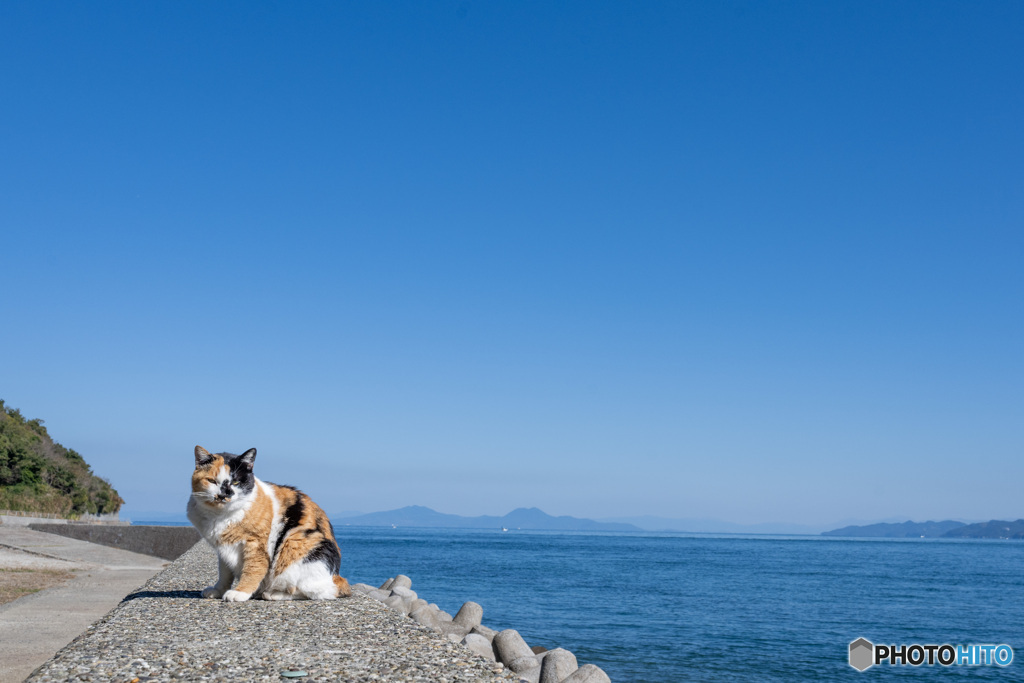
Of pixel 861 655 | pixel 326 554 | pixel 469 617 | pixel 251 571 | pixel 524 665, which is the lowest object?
pixel 861 655

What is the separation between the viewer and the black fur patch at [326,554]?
279 inches

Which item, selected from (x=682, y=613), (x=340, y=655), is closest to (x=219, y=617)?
(x=340, y=655)

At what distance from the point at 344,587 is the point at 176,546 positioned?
16.4 m

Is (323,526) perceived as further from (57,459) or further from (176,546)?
(57,459)

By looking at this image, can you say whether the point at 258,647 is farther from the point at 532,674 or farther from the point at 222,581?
the point at 532,674

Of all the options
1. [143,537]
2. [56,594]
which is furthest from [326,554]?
[143,537]

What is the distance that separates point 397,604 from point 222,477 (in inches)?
281

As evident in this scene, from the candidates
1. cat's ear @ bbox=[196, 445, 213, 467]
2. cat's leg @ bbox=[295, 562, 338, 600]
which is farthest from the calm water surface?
cat's ear @ bbox=[196, 445, 213, 467]

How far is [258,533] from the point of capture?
6.76m

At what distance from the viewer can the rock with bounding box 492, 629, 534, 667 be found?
901cm

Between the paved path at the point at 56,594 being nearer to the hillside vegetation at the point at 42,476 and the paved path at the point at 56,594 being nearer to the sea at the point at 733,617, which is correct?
the sea at the point at 733,617

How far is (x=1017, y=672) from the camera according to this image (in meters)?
15.5

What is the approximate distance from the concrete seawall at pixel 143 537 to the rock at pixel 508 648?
15004mm

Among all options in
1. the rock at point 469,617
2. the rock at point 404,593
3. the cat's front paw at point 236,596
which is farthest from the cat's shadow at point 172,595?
the rock at point 404,593
